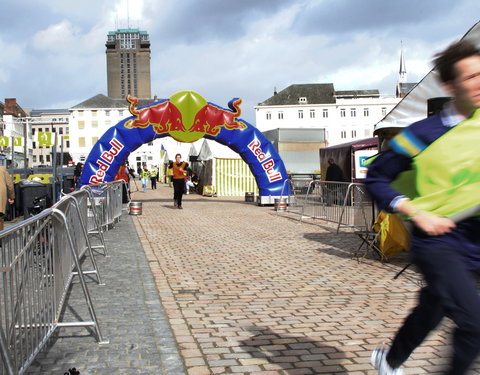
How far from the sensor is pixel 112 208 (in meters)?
12.8

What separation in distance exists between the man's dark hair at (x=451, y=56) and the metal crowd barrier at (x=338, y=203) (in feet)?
17.1

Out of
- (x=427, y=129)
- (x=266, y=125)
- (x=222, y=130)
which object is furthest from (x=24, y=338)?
(x=266, y=125)

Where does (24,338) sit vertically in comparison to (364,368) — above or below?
above

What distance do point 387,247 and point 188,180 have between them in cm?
2533

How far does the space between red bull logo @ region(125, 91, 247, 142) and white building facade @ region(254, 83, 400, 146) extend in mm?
69153

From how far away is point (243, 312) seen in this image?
535 centimetres

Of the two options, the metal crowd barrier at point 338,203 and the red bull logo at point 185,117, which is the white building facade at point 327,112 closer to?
the red bull logo at point 185,117

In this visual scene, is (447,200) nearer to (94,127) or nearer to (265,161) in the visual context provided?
(265,161)

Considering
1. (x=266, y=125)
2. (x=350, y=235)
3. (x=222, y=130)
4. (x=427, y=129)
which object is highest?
(x=266, y=125)

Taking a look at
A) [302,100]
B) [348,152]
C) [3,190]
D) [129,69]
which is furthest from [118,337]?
[129,69]

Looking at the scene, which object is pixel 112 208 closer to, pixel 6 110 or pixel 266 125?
pixel 266 125

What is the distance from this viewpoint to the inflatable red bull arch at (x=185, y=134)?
18625 millimetres

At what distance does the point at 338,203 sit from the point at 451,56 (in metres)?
9.81

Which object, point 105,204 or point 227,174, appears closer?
point 105,204
